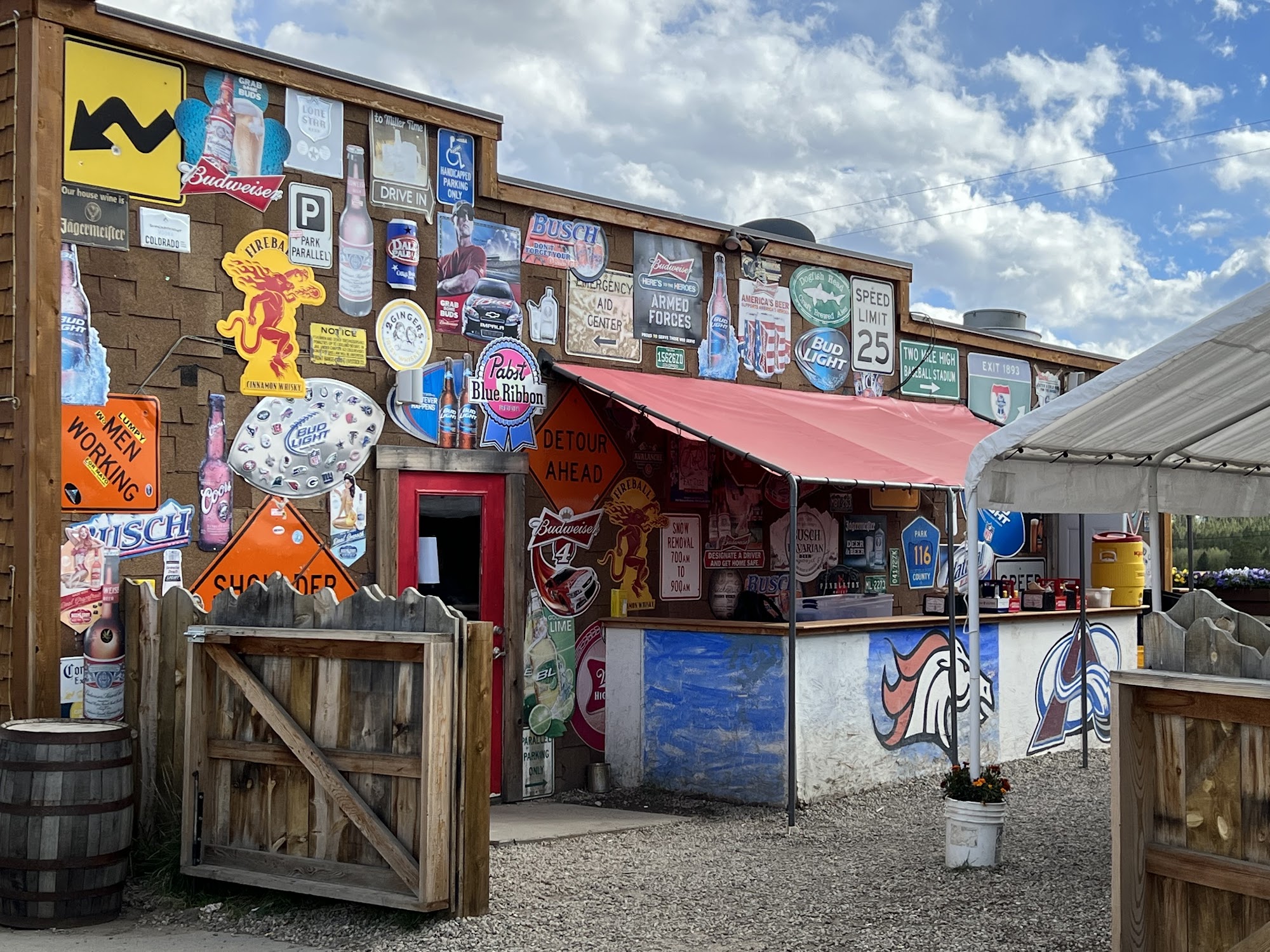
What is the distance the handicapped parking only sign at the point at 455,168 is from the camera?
8.30m

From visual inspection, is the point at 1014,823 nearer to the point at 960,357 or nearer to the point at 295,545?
the point at 295,545

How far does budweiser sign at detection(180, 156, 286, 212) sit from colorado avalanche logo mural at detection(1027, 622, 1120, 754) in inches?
262

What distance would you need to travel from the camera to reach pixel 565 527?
8.95 m

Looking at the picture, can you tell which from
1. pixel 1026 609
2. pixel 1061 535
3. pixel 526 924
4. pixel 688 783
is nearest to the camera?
pixel 526 924

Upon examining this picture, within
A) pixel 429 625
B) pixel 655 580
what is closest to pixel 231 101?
pixel 429 625

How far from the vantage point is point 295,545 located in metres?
7.55

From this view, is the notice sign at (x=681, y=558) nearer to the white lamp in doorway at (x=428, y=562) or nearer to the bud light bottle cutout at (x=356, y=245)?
the white lamp in doorway at (x=428, y=562)

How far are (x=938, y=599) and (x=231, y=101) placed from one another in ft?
19.3

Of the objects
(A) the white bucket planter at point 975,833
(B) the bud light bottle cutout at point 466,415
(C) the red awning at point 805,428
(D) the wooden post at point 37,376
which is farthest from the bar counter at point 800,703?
(D) the wooden post at point 37,376

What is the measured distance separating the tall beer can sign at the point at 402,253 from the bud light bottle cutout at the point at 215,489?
1.35 meters

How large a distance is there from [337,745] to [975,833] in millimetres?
3119

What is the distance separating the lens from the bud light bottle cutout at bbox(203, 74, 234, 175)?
725 cm

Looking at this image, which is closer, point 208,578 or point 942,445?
point 208,578

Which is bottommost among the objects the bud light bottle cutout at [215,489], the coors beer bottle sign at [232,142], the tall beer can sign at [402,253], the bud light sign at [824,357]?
the bud light bottle cutout at [215,489]
